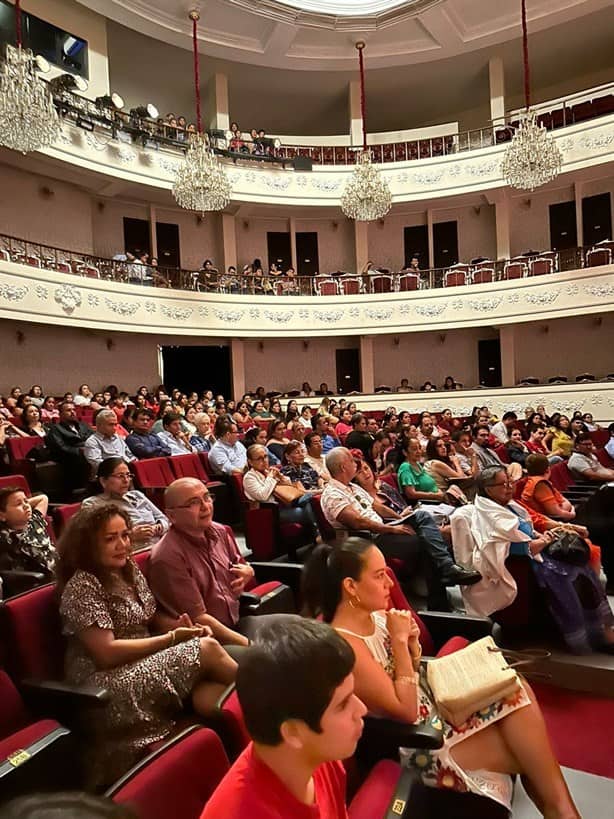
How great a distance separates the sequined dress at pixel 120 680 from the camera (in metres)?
1.59

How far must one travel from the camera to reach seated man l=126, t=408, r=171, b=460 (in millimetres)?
5746

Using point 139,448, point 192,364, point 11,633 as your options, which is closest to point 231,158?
point 192,364

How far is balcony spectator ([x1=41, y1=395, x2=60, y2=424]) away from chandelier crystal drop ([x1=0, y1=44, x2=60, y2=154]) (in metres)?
3.59

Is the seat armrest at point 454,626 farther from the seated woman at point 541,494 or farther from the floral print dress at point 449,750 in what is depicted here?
the seated woman at point 541,494

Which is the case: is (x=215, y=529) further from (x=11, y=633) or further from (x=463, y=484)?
(x=463, y=484)

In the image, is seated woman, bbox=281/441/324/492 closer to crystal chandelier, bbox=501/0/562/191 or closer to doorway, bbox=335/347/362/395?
crystal chandelier, bbox=501/0/562/191

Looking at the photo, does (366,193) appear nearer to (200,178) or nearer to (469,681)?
(200,178)

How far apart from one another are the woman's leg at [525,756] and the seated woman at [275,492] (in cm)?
243

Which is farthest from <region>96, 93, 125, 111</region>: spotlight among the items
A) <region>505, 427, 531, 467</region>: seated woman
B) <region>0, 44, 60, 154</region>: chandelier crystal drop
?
<region>505, 427, 531, 467</region>: seated woman

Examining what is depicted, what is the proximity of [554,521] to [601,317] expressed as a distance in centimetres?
1181

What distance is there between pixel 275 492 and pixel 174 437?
2.35 metres

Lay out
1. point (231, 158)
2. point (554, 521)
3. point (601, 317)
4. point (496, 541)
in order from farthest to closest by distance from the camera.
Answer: point (601, 317) → point (231, 158) → point (554, 521) → point (496, 541)

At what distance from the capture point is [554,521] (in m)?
3.55

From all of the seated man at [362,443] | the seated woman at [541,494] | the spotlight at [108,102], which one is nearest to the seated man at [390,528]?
the seated woman at [541,494]
